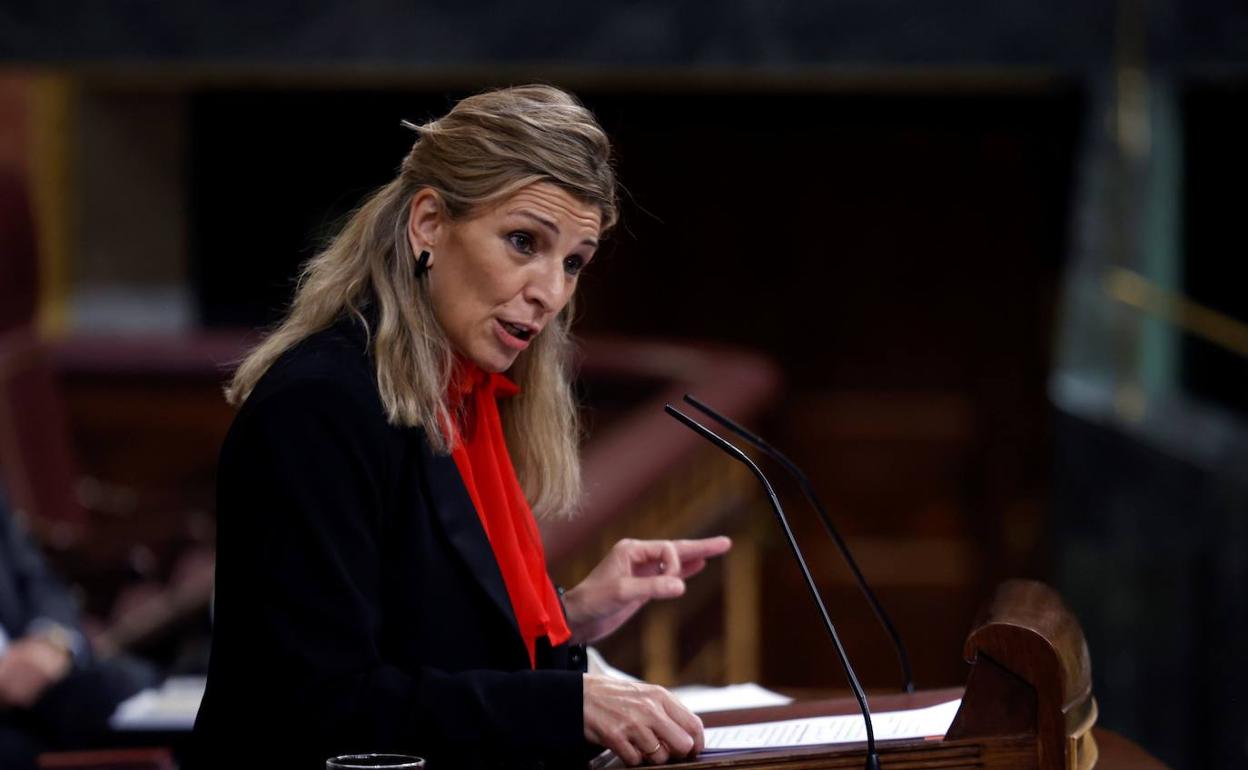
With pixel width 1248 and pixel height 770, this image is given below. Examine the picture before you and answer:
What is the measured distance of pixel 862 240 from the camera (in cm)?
806

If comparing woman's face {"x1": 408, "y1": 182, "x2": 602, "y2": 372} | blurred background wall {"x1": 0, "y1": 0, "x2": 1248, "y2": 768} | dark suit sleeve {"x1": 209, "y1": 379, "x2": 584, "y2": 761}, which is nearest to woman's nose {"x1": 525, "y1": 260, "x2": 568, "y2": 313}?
woman's face {"x1": 408, "y1": 182, "x2": 602, "y2": 372}

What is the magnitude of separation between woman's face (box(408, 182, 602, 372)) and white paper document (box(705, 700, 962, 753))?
0.43 metres

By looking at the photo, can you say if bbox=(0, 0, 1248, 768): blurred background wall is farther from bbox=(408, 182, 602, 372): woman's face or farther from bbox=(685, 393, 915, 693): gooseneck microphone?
bbox=(408, 182, 602, 372): woman's face

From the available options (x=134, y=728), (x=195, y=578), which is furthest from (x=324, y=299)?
(x=195, y=578)

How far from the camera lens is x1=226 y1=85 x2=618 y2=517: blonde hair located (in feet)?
5.76

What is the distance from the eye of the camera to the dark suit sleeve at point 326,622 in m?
1.61

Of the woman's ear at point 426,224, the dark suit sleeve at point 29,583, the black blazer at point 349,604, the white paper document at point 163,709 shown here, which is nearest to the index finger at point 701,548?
the black blazer at point 349,604

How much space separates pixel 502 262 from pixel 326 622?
39 centimetres

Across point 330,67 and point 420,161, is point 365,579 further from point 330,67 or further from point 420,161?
point 330,67

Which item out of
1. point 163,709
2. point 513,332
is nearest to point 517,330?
point 513,332

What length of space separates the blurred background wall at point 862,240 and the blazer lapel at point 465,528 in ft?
11.6

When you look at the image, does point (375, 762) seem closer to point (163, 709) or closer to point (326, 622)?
point (326, 622)

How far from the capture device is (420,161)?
1.84m

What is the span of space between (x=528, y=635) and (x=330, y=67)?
195 inches
